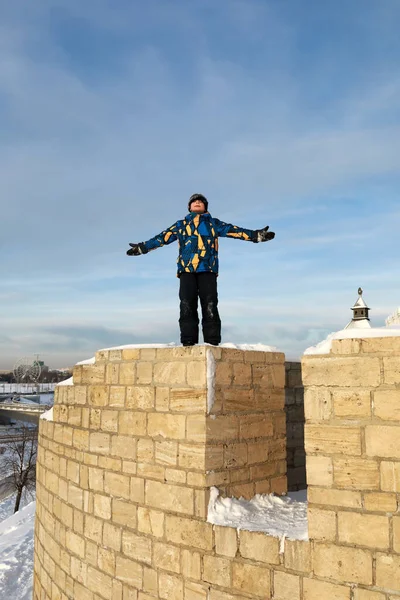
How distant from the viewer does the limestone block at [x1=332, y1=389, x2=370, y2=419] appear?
3.48m

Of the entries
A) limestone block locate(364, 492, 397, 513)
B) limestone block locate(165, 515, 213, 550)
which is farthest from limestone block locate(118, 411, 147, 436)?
limestone block locate(364, 492, 397, 513)

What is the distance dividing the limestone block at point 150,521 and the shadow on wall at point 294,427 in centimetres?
192

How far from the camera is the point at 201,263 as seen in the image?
5.52m

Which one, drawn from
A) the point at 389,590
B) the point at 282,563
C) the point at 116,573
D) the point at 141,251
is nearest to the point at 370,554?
the point at 389,590

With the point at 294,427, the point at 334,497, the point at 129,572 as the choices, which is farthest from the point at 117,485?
the point at 334,497

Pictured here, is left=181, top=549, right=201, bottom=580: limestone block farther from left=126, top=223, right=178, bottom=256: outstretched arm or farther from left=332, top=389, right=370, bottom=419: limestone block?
left=126, top=223, right=178, bottom=256: outstretched arm

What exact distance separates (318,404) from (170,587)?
232 centimetres

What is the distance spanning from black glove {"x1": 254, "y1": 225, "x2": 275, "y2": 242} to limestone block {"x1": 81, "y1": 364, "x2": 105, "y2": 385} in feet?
7.49

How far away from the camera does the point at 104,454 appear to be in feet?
17.8

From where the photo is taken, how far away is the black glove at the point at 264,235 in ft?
18.1

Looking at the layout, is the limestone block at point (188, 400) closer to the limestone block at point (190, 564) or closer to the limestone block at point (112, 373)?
the limestone block at point (112, 373)

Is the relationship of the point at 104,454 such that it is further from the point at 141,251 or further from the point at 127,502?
the point at 141,251

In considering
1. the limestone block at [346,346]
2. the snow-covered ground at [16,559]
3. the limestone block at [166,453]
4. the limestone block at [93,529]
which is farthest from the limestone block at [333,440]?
the snow-covered ground at [16,559]

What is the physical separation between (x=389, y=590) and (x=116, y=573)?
2.89 m
